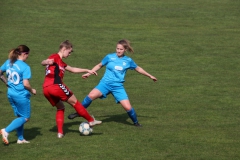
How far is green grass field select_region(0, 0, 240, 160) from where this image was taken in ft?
38.2

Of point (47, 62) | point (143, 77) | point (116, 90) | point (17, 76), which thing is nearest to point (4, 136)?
point (17, 76)

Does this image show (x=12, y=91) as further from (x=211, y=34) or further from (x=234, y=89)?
(x=211, y=34)

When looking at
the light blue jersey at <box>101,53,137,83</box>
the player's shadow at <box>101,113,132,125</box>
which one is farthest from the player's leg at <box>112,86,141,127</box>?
the player's shadow at <box>101,113,132,125</box>

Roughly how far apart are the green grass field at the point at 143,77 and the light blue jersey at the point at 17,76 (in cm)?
113

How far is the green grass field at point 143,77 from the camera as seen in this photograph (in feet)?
38.2

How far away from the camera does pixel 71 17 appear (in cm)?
2797

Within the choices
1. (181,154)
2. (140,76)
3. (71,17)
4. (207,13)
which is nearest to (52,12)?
(71,17)

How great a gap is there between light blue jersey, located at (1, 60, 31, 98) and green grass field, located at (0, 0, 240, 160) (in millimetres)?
1129

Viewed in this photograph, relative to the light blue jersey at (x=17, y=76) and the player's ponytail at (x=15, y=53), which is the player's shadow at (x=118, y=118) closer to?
the light blue jersey at (x=17, y=76)

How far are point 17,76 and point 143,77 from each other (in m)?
8.52

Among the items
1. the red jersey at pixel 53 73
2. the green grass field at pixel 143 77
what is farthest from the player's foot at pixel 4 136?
the red jersey at pixel 53 73

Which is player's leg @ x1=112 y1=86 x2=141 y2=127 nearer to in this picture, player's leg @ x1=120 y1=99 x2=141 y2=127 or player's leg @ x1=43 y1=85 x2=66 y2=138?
player's leg @ x1=120 y1=99 x2=141 y2=127

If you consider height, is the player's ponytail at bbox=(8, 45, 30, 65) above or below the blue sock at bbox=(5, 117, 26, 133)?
above

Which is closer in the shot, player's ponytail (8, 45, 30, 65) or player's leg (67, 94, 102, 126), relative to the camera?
player's ponytail (8, 45, 30, 65)
